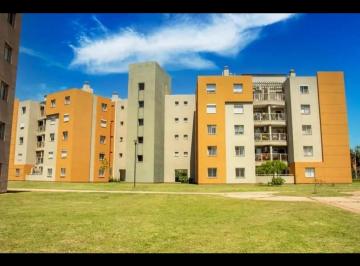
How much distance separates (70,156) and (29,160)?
41.4 ft

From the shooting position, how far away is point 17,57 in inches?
1065

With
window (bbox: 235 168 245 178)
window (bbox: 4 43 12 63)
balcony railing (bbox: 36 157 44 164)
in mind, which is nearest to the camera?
window (bbox: 4 43 12 63)

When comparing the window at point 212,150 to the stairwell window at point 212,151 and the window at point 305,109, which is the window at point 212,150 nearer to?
the stairwell window at point 212,151

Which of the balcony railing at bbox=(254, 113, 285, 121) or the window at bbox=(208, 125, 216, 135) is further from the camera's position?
the balcony railing at bbox=(254, 113, 285, 121)

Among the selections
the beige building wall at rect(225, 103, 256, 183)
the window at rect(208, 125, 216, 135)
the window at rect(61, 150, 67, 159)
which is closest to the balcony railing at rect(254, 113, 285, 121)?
the beige building wall at rect(225, 103, 256, 183)

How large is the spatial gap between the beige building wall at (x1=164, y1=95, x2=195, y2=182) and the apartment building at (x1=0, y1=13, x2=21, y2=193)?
29.9 metres

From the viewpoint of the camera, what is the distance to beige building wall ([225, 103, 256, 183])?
43.5m

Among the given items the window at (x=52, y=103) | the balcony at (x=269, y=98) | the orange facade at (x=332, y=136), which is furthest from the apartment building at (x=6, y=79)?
the orange facade at (x=332, y=136)

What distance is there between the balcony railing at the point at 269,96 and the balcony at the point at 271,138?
538cm

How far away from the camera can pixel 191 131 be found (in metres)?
53.0

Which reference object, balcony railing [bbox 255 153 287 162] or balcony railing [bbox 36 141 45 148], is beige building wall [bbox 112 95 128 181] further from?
balcony railing [bbox 255 153 287 162]

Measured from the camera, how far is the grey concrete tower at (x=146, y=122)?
4897cm

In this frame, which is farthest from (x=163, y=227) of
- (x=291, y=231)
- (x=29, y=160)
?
(x=29, y=160)
